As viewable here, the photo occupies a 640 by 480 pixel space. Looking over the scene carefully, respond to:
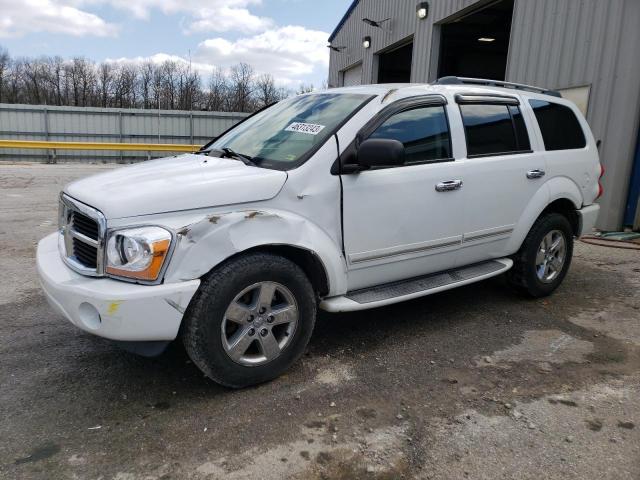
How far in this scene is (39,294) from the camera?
4.68m

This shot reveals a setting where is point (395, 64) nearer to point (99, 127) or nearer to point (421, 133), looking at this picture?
point (99, 127)

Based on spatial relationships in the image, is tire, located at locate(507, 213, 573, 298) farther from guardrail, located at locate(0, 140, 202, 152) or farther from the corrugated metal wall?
guardrail, located at locate(0, 140, 202, 152)

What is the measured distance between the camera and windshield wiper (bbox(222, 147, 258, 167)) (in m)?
3.34

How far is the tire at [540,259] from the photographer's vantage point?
178 inches

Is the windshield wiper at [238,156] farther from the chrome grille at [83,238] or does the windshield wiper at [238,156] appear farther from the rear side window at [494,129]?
the rear side window at [494,129]

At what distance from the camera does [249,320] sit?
2.95 m

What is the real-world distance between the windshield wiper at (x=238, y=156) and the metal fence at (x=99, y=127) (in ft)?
67.2

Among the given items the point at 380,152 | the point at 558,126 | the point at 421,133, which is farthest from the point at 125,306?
the point at 558,126

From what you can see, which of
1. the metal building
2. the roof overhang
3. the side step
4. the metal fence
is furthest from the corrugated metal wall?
the metal fence

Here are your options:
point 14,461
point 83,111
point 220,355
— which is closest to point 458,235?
point 220,355

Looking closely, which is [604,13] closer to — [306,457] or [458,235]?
[458,235]

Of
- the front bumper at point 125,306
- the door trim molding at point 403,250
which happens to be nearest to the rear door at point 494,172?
the door trim molding at point 403,250

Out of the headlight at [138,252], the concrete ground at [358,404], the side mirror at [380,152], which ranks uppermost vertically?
the side mirror at [380,152]

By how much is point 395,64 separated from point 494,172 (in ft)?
50.5
